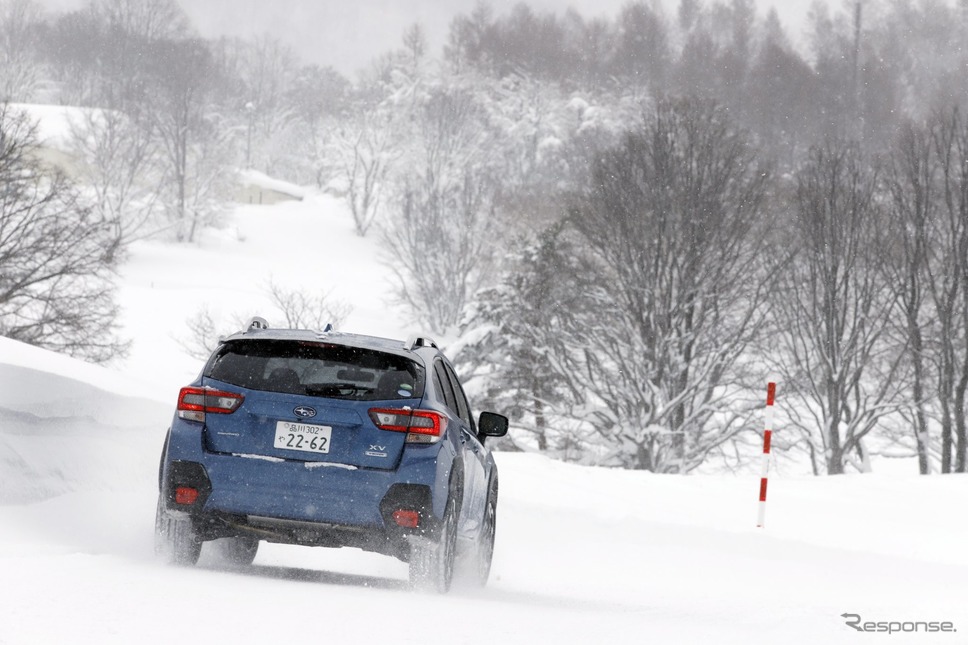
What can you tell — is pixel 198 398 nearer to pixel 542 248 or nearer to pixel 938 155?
pixel 938 155

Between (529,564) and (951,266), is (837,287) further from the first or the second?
(529,564)

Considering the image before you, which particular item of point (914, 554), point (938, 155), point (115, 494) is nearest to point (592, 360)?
point (938, 155)

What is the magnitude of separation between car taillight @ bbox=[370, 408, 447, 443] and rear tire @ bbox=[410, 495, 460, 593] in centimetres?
42

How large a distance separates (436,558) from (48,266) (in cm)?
4264

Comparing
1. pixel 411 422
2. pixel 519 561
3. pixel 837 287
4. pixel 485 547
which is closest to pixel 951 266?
pixel 837 287

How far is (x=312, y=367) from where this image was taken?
7.75 meters

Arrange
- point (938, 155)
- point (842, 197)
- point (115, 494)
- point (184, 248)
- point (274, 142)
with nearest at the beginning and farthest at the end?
1. point (115, 494)
2. point (938, 155)
3. point (842, 197)
4. point (184, 248)
5. point (274, 142)

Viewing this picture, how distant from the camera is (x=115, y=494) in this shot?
465 inches

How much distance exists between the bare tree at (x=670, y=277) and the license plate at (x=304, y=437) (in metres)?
25.5

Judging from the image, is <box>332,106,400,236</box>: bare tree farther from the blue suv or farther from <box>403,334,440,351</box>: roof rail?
the blue suv

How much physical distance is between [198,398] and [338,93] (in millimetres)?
137911

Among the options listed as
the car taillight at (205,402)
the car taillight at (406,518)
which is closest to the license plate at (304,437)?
the car taillight at (205,402)

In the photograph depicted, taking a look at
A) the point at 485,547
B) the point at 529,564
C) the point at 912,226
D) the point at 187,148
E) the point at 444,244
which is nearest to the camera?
the point at 485,547

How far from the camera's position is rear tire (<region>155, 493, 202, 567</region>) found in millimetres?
7641
